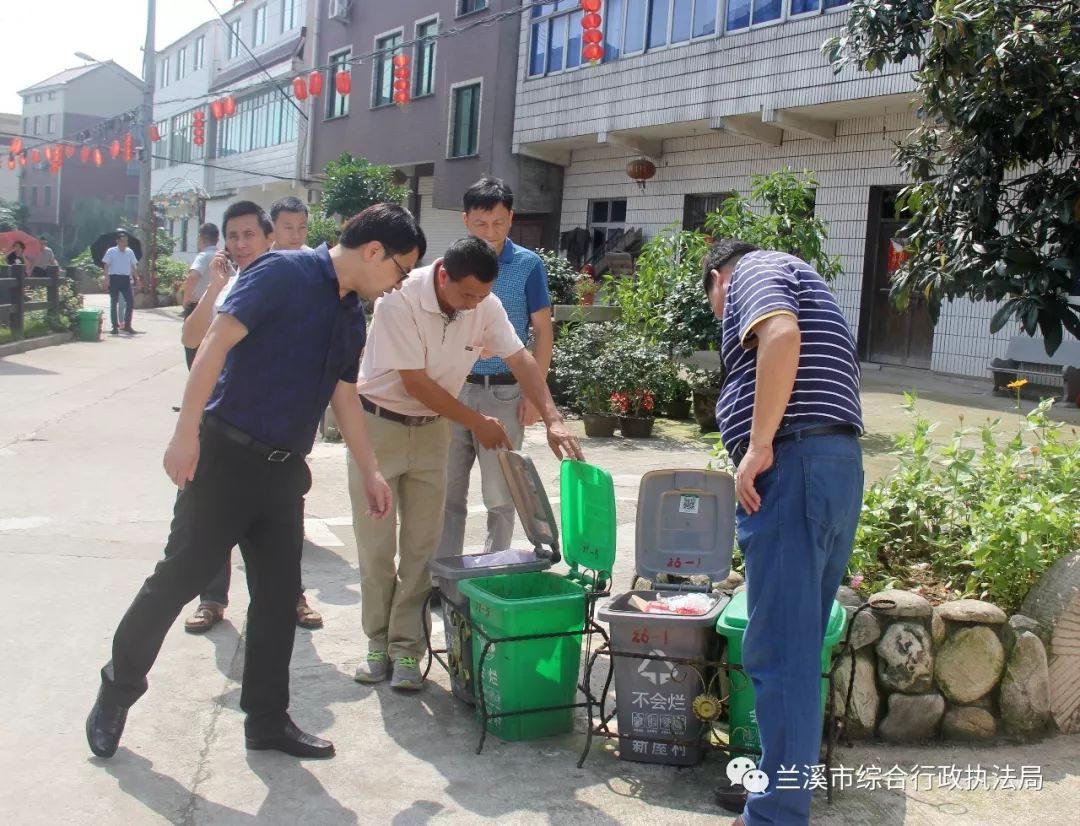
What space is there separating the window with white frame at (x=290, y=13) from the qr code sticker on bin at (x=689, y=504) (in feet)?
112

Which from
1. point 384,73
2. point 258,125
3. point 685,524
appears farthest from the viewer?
point 258,125

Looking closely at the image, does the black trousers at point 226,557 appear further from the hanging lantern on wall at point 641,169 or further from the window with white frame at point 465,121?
the window with white frame at point 465,121

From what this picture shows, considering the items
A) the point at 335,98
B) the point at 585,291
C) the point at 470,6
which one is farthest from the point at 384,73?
the point at 585,291

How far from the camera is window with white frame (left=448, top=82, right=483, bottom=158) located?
22047 mm

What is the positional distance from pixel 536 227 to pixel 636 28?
17.2 feet

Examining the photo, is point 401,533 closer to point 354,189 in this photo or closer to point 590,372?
point 590,372

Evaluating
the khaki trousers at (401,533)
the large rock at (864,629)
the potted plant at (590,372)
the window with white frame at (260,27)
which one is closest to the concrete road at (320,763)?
the khaki trousers at (401,533)

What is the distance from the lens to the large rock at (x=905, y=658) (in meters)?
4.14

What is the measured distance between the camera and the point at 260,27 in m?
38.2

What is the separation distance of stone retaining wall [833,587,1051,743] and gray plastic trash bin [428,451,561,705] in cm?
121

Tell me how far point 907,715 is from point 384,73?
79.8 feet

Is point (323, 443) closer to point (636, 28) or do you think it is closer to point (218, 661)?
point (218, 661)

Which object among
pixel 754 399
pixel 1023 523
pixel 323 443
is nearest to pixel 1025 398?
pixel 323 443

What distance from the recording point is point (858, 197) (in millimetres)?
15117
